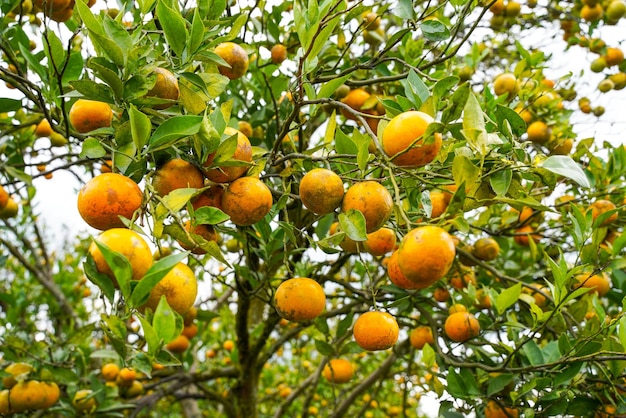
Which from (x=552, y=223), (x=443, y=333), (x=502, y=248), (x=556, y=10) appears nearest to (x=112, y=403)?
(x=443, y=333)

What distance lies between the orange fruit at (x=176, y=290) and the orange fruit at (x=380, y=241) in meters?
0.52

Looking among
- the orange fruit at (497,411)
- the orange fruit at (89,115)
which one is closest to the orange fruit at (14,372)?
the orange fruit at (89,115)

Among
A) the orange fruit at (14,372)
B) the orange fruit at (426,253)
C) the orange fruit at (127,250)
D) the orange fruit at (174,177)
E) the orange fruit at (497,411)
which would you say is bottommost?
the orange fruit at (497,411)

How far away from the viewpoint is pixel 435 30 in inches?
46.5

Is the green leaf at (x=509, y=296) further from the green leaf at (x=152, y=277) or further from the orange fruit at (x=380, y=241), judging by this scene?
the green leaf at (x=152, y=277)

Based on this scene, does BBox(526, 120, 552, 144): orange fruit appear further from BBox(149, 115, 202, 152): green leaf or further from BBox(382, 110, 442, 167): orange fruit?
BBox(149, 115, 202, 152): green leaf

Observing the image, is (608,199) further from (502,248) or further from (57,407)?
(57,407)

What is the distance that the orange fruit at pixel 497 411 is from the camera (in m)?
1.40

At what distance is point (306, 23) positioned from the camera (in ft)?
3.21

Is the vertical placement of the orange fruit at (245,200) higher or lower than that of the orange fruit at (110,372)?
lower

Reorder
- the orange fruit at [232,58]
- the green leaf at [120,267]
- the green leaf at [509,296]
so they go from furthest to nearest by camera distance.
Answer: the green leaf at [509,296], the orange fruit at [232,58], the green leaf at [120,267]

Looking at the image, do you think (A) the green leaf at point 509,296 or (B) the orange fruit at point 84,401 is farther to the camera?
(B) the orange fruit at point 84,401

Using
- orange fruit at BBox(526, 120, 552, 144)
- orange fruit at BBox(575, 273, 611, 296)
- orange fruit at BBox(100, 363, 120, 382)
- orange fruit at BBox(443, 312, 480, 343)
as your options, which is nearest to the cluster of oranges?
orange fruit at BBox(100, 363, 120, 382)

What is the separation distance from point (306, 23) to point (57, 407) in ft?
5.64
